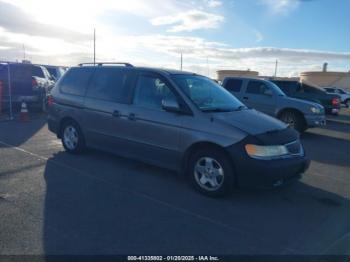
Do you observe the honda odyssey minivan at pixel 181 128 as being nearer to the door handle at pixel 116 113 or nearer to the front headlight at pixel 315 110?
the door handle at pixel 116 113

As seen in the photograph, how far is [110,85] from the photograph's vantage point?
243 inches

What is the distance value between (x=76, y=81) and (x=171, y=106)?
2678 mm

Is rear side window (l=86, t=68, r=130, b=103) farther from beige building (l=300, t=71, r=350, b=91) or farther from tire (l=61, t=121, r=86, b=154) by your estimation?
beige building (l=300, t=71, r=350, b=91)

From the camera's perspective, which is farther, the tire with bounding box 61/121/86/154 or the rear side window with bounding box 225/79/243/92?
the rear side window with bounding box 225/79/243/92

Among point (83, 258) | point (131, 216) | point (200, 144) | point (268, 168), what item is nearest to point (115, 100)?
point (200, 144)

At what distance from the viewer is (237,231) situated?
3.87m

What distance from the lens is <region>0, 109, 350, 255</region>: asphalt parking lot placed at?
136 inches

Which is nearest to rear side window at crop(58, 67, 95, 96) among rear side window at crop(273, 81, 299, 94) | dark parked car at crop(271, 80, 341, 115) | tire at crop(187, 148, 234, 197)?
tire at crop(187, 148, 234, 197)

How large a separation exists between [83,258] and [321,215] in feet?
10.1

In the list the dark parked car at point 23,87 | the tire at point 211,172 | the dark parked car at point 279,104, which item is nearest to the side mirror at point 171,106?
the tire at point 211,172

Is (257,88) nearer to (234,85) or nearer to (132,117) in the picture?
(234,85)

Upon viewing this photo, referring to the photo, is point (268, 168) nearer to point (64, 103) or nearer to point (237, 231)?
point (237, 231)


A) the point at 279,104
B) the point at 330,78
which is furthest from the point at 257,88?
the point at 330,78

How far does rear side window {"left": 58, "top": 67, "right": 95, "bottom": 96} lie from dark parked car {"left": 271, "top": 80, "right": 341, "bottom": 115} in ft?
36.3
